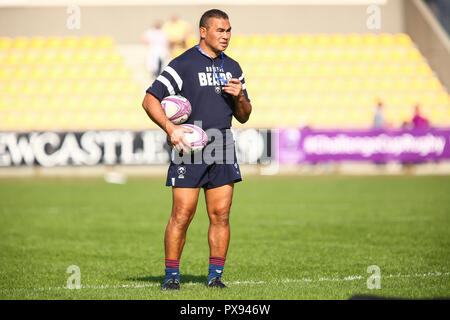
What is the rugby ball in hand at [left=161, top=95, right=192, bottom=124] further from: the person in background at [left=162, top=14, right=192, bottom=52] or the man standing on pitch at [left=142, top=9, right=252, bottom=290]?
the person in background at [left=162, top=14, right=192, bottom=52]

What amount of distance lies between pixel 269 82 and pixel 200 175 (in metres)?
22.1

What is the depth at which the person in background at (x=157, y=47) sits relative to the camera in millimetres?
26375

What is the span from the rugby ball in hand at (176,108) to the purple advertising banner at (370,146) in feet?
53.3

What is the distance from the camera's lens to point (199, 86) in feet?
19.6

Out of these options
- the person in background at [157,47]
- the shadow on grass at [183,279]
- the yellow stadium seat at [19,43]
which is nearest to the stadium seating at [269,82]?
the yellow stadium seat at [19,43]

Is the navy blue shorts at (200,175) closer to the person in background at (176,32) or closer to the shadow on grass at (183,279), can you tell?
the shadow on grass at (183,279)

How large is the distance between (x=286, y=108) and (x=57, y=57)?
9250 millimetres

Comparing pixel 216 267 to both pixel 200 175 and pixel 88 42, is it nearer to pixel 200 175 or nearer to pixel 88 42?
pixel 200 175

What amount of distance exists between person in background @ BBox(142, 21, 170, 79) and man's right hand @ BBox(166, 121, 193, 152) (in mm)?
20679

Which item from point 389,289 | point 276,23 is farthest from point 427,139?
point 389,289

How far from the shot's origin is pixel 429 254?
8.09m

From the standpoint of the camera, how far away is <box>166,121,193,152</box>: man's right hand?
5734 mm

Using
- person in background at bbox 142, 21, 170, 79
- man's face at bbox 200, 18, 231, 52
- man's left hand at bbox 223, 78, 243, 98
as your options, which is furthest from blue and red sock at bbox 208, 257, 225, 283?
person in background at bbox 142, 21, 170, 79
